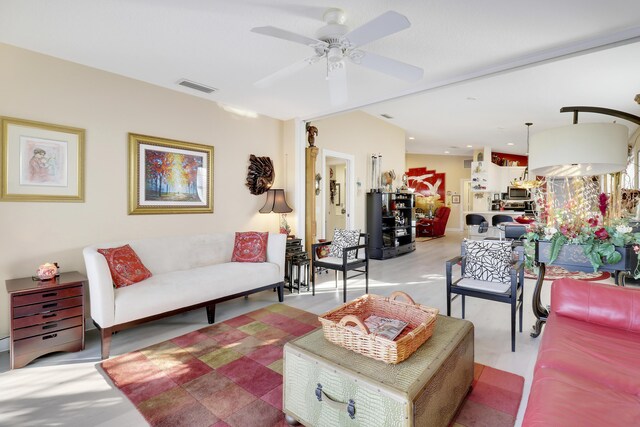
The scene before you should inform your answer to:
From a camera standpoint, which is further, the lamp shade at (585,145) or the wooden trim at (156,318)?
the wooden trim at (156,318)

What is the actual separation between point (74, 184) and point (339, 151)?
416cm

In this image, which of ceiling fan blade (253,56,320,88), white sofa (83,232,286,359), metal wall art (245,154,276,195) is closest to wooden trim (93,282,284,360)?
white sofa (83,232,286,359)

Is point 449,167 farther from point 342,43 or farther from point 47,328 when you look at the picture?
point 47,328

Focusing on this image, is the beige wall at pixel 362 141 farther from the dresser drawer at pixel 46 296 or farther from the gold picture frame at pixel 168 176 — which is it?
the dresser drawer at pixel 46 296

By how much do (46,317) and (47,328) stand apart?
9 cm

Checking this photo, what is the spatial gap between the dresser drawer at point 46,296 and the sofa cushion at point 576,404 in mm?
3224

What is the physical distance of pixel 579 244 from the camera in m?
2.43

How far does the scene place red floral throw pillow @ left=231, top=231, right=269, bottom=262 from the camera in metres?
4.09

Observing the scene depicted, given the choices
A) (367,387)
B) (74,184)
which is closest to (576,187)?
(367,387)

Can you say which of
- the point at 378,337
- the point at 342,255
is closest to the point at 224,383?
the point at 378,337

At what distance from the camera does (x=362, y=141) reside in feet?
21.8

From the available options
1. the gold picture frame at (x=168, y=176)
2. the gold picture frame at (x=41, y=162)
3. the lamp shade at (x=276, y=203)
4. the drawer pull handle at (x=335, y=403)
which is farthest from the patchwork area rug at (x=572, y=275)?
the gold picture frame at (x=41, y=162)

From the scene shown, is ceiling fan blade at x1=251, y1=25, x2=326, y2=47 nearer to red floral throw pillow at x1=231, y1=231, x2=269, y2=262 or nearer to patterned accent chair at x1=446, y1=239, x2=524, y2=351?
patterned accent chair at x1=446, y1=239, x2=524, y2=351

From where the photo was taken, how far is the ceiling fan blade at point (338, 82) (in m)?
2.48
